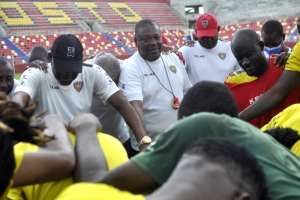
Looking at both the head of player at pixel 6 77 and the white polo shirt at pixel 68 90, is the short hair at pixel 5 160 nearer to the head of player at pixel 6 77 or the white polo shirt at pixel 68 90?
the white polo shirt at pixel 68 90

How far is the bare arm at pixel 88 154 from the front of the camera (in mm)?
1875

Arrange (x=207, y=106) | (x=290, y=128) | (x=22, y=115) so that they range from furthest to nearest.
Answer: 1. (x=290, y=128)
2. (x=207, y=106)
3. (x=22, y=115)

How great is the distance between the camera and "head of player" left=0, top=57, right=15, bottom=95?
14.9ft

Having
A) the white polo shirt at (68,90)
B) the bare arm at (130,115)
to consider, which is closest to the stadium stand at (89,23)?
the white polo shirt at (68,90)

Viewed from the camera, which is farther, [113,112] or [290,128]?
[113,112]

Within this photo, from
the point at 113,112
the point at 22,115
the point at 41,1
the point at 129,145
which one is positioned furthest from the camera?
the point at 41,1

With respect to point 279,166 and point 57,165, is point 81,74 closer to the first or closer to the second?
point 57,165

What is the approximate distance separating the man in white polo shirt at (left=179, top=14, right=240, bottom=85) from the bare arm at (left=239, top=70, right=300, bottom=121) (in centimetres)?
171

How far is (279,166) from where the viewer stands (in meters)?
1.77

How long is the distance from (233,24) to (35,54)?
33821mm

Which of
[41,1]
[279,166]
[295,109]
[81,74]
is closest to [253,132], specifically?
[279,166]

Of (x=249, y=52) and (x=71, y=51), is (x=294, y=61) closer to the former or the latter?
(x=249, y=52)

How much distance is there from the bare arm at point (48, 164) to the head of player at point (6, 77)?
2.77 m

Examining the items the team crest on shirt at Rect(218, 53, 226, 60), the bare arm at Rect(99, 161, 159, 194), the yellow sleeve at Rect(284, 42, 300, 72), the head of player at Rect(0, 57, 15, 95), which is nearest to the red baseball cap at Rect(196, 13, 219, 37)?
the team crest on shirt at Rect(218, 53, 226, 60)
